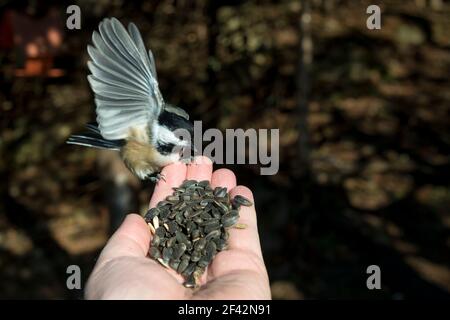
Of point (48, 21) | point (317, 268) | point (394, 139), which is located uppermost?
point (48, 21)

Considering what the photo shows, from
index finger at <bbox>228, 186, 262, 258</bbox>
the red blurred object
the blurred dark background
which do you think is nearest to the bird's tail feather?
index finger at <bbox>228, 186, 262, 258</bbox>

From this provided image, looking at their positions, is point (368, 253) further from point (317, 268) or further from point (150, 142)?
point (150, 142)

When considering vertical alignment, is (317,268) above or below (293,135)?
below

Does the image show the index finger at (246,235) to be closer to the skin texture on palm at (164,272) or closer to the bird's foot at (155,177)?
the skin texture on palm at (164,272)

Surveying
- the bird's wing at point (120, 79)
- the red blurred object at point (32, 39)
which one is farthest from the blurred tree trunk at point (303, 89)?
the bird's wing at point (120, 79)

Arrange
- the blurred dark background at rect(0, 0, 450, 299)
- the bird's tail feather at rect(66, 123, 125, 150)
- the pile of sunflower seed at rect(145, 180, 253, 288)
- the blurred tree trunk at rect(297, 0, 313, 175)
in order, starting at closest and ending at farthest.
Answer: the pile of sunflower seed at rect(145, 180, 253, 288) → the bird's tail feather at rect(66, 123, 125, 150) → the blurred dark background at rect(0, 0, 450, 299) → the blurred tree trunk at rect(297, 0, 313, 175)

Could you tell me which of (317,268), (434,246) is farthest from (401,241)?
(317,268)

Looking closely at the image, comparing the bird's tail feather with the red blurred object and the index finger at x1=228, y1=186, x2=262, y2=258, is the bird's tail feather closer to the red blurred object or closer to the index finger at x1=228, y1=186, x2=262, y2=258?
the index finger at x1=228, y1=186, x2=262, y2=258
